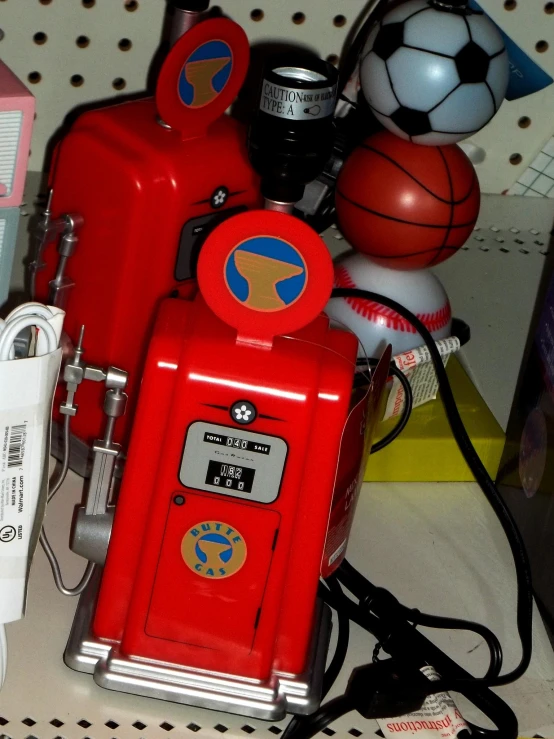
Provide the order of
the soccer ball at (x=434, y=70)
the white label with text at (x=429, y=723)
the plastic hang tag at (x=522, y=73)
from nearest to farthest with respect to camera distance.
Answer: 1. the white label with text at (x=429, y=723)
2. the soccer ball at (x=434, y=70)
3. the plastic hang tag at (x=522, y=73)

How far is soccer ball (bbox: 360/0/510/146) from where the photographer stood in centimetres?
84

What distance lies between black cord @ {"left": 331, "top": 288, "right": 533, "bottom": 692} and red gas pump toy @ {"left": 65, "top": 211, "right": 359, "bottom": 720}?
130 mm

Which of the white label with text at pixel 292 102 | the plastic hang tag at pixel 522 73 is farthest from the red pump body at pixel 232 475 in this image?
the plastic hang tag at pixel 522 73

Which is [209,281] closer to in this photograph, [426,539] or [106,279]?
[106,279]

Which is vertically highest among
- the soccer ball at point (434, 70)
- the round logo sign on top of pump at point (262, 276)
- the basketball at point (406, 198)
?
the soccer ball at point (434, 70)

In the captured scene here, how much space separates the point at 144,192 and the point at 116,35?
1.39 ft

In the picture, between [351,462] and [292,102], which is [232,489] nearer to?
[351,462]

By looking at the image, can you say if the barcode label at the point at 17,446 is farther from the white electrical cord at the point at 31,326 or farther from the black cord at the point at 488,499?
the black cord at the point at 488,499

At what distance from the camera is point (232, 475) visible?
0.65 m

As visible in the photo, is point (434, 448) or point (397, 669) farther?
point (434, 448)

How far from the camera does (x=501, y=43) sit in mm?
866

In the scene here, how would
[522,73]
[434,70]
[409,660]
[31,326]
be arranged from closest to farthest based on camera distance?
[31,326] < [409,660] < [434,70] < [522,73]

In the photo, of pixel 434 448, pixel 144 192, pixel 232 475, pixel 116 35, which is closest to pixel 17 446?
pixel 232 475

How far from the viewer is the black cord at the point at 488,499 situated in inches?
29.0
